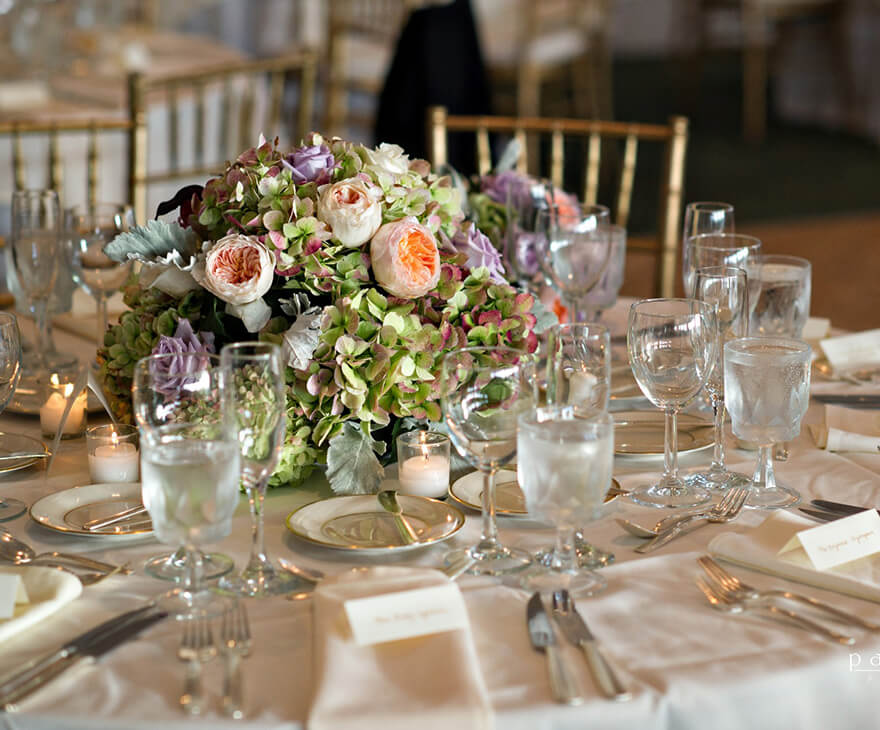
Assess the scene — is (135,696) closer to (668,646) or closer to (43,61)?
(668,646)

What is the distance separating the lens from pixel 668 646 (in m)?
0.90

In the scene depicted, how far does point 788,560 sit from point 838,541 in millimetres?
50

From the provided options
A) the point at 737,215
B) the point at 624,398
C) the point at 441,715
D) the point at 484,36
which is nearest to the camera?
the point at 441,715

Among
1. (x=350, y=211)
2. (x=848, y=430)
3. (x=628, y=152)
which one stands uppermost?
(x=628, y=152)

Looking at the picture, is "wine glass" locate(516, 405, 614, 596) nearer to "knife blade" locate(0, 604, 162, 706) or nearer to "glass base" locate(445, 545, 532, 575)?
"glass base" locate(445, 545, 532, 575)

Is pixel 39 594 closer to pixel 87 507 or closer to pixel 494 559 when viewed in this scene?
pixel 87 507

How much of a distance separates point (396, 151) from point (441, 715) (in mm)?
730

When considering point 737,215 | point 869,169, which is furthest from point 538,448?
point 869,169

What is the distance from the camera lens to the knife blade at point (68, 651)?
837mm

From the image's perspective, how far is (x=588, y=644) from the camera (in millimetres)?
889

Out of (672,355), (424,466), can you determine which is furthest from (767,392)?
(424,466)

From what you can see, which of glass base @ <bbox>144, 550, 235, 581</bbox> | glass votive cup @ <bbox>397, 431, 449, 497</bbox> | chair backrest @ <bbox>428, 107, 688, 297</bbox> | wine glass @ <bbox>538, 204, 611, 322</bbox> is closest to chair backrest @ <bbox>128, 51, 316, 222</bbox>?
chair backrest @ <bbox>428, 107, 688, 297</bbox>

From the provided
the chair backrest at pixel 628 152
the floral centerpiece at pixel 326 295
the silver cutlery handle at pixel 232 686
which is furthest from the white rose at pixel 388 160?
the chair backrest at pixel 628 152

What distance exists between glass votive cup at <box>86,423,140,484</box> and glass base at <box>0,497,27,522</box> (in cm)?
9
